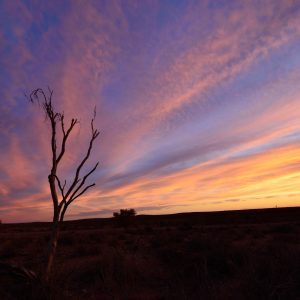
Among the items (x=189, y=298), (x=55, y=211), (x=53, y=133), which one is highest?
(x=53, y=133)

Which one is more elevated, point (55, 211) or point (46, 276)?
point (55, 211)

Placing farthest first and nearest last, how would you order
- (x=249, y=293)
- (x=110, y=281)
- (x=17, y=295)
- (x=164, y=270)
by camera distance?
(x=164, y=270), (x=110, y=281), (x=17, y=295), (x=249, y=293)

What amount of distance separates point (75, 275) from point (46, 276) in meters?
3.10

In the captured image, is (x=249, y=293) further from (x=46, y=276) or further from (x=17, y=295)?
(x=17, y=295)

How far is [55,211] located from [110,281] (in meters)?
2.46

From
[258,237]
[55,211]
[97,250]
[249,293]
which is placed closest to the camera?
[249,293]

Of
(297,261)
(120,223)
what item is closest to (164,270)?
(297,261)

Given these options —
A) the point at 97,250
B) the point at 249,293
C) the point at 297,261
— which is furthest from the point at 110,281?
the point at 97,250

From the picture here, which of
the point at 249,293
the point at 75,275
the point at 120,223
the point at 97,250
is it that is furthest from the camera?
the point at 120,223

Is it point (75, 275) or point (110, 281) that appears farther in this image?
point (75, 275)

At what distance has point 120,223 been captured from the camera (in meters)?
51.4

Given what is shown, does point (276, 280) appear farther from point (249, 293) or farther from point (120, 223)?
point (120, 223)

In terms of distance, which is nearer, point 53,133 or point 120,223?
point 53,133

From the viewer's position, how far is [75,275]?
10719mm
